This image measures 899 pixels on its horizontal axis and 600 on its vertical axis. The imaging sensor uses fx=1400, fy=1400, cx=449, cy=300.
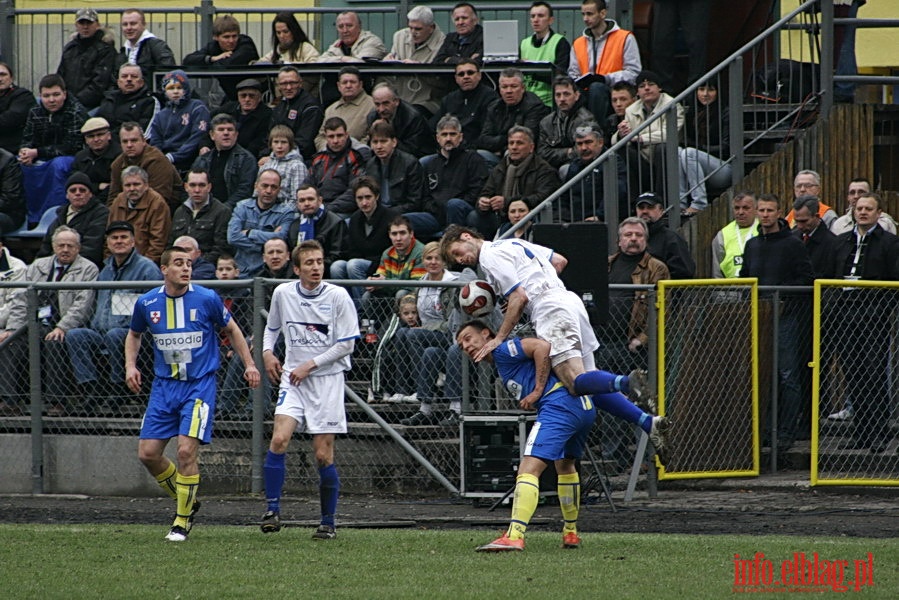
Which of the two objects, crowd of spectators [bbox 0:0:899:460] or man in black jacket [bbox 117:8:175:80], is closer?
crowd of spectators [bbox 0:0:899:460]

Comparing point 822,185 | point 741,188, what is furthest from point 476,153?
point 822,185

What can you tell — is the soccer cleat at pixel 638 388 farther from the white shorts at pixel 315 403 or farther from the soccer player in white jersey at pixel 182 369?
the soccer player in white jersey at pixel 182 369

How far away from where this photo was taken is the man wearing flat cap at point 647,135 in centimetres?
1393

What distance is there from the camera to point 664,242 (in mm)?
13070

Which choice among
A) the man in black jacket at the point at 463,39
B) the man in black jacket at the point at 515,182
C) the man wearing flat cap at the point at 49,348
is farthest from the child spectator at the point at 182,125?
the man in black jacket at the point at 515,182

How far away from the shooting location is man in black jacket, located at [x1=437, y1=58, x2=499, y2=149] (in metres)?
15.3

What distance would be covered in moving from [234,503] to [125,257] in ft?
8.80

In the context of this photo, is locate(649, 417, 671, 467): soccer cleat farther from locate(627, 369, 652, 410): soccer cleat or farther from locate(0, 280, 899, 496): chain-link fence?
locate(0, 280, 899, 496): chain-link fence

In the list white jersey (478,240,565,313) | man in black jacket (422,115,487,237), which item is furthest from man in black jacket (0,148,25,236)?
white jersey (478,240,565,313)

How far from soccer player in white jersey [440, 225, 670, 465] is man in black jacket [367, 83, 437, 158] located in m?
5.73

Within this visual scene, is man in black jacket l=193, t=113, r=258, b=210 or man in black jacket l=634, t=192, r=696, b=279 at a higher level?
man in black jacket l=193, t=113, r=258, b=210

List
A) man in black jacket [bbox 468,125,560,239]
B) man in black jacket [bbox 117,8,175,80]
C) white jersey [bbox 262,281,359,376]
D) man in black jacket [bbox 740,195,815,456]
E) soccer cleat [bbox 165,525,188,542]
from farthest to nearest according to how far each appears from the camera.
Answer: man in black jacket [bbox 117,8,175,80]
man in black jacket [bbox 468,125,560,239]
man in black jacket [bbox 740,195,815,456]
white jersey [bbox 262,281,359,376]
soccer cleat [bbox 165,525,188,542]

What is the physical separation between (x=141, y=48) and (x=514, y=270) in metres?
9.43

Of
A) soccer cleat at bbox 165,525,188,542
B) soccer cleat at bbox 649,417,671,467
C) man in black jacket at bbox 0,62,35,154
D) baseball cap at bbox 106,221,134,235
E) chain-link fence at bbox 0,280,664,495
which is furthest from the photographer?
man in black jacket at bbox 0,62,35,154
